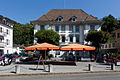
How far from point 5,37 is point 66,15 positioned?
65.0 ft

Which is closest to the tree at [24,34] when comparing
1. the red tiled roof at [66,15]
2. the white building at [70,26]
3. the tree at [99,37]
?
the red tiled roof at [66,15]

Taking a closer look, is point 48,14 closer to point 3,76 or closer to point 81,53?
point 81,53

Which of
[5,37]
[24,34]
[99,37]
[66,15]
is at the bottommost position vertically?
[99,37]

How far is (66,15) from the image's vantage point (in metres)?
40.1

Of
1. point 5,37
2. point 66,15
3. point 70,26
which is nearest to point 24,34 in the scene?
point 5,37

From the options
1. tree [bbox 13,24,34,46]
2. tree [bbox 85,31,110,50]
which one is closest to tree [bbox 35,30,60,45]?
tree [bbox 85,31,110,50]

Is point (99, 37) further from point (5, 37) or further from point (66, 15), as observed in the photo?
point (5, 37)

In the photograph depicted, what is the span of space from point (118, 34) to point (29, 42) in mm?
31854

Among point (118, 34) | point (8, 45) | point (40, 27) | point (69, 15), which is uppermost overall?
point (69, 15)

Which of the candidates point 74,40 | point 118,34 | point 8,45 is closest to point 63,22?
point 74,40

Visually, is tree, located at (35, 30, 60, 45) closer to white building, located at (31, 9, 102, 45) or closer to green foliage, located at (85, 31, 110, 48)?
white building, located at (31, 9, 102, 45)

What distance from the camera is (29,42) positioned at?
1938 inches

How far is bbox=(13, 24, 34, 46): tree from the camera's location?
48750 millimetres

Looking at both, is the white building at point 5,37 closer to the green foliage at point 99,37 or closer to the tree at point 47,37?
the tree at point 47,37
